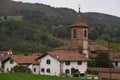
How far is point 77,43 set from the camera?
66750 millimetres

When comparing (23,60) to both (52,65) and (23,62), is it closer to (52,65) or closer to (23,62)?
(23,62)

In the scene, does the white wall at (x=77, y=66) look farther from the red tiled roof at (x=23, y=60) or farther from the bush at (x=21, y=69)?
the bush at (x=21, y=69)

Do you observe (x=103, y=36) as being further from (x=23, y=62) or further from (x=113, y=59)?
(x=23, y=62)

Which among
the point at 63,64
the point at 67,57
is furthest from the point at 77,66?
the point at 63,64

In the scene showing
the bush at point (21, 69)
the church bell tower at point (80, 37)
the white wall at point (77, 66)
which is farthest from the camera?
the church bell tower at point (80, 37)

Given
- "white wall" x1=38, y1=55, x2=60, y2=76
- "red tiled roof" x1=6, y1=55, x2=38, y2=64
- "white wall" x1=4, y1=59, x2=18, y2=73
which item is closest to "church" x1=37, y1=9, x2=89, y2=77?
"white wall" x1=38, y1=55, x2=60, y2=76

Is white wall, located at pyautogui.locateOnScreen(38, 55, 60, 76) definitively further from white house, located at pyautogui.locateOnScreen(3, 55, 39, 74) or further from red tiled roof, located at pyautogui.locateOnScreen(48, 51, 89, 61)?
white house, located at pyautogui.locateOnScreen(3, 55, 39, 74)

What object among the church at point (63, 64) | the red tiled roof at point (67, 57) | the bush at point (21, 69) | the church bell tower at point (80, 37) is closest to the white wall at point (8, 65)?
the bush at point (21, 69)

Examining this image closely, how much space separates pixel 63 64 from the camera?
185 ft

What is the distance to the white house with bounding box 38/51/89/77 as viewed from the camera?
185 feet

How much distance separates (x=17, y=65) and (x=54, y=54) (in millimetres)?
6556

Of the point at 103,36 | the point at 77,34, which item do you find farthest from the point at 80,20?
the point at 103,36

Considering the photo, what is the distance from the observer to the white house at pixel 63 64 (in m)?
56.2

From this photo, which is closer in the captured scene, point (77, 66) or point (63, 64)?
point (63, 64)
